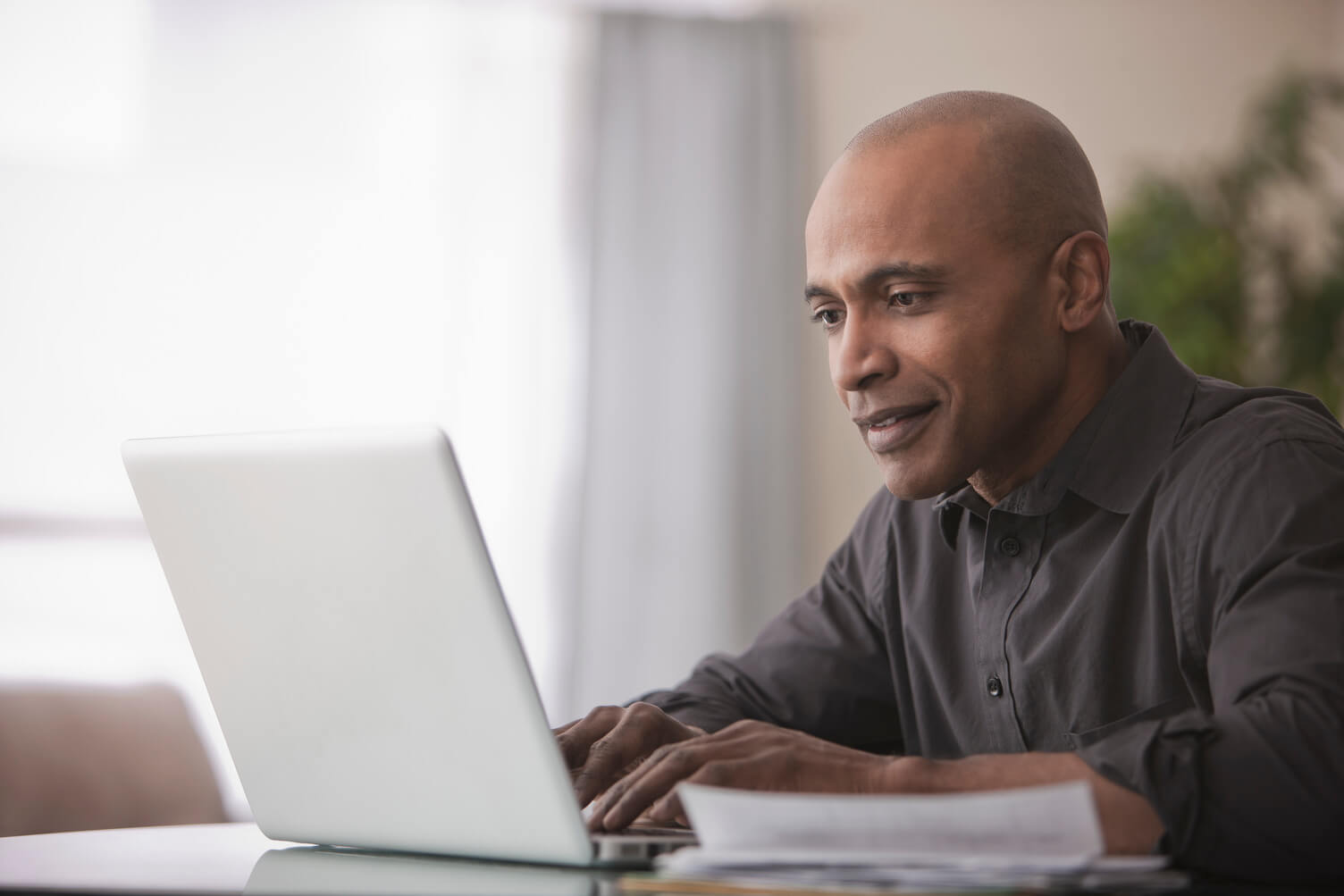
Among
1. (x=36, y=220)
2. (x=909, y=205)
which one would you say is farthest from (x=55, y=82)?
(x=909, y=205)

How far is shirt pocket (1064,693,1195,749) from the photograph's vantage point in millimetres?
1059

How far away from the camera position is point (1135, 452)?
113cm

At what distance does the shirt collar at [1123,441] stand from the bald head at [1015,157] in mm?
148

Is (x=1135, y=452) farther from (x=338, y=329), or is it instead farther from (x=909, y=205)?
(x=338, y=329)

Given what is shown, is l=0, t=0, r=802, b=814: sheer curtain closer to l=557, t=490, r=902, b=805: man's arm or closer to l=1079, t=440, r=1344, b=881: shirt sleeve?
l=557, t=490, r=902, b=805: man's arm

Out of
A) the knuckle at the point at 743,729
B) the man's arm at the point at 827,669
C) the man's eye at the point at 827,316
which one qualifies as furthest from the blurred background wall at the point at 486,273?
the knuckle at the point at 743,729

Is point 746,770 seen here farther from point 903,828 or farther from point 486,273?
point 486,273

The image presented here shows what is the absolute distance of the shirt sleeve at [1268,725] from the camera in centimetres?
76

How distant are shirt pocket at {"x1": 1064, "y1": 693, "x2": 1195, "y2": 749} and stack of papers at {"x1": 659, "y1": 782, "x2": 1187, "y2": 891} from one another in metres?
0.42

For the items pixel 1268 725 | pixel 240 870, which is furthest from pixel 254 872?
pixel 1268 725

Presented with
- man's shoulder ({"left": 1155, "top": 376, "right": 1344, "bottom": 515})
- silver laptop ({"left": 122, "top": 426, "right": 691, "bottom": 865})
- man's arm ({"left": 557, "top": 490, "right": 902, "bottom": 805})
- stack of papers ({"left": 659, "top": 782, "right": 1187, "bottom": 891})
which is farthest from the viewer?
man's arm ({"left": 557, "top": 490, "right": 902, "bottom": 805})

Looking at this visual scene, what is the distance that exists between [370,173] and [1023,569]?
9.05ft

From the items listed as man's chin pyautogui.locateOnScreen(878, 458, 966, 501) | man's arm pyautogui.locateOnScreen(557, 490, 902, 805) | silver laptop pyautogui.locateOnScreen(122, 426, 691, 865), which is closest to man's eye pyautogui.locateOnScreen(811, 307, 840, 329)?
man's chin pyautogui.locateOnScreen(878, 458, 966, 501)

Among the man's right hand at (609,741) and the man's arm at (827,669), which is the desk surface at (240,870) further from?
the man's arm at (827,669)
